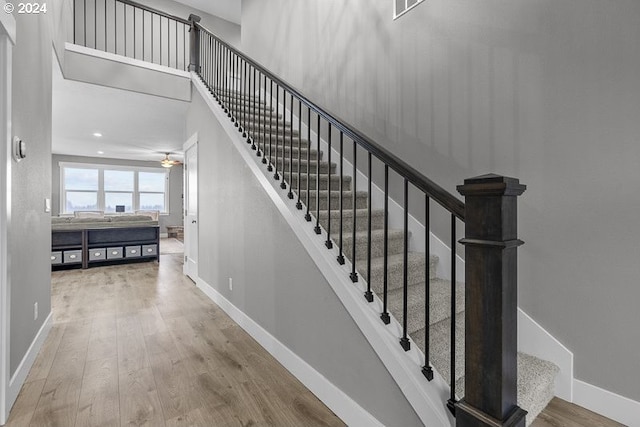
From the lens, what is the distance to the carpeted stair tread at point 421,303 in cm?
173

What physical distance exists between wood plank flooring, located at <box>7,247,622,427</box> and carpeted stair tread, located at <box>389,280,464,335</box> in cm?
62

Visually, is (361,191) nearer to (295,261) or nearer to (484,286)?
(295,261)

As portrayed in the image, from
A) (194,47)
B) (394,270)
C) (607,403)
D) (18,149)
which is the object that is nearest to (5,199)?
(18,149)

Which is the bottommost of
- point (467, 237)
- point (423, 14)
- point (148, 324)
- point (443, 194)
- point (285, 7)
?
point (148, 324)

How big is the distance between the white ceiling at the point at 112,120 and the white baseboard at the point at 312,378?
3468 mm

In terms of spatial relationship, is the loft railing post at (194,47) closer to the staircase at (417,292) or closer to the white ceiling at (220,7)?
the staircase at (417,292)

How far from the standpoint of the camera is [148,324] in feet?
9.78

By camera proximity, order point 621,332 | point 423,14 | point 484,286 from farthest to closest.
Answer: point 423,14 < point 621,332 < point 484,286

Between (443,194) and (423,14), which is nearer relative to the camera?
(443,194)

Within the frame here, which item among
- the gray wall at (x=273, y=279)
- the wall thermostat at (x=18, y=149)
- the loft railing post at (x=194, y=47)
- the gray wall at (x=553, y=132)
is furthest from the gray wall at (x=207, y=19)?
the wall thermostat at (x=18, y=149)

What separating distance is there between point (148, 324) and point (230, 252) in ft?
3.16

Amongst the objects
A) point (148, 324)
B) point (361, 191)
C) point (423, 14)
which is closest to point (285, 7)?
point (423, 14)

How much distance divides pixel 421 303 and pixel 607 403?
1000 millimetres

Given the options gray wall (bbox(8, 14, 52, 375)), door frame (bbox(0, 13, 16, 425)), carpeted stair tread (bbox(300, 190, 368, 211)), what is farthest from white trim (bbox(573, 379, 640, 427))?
gray wall (bbox(8, 14, 52, 375))
